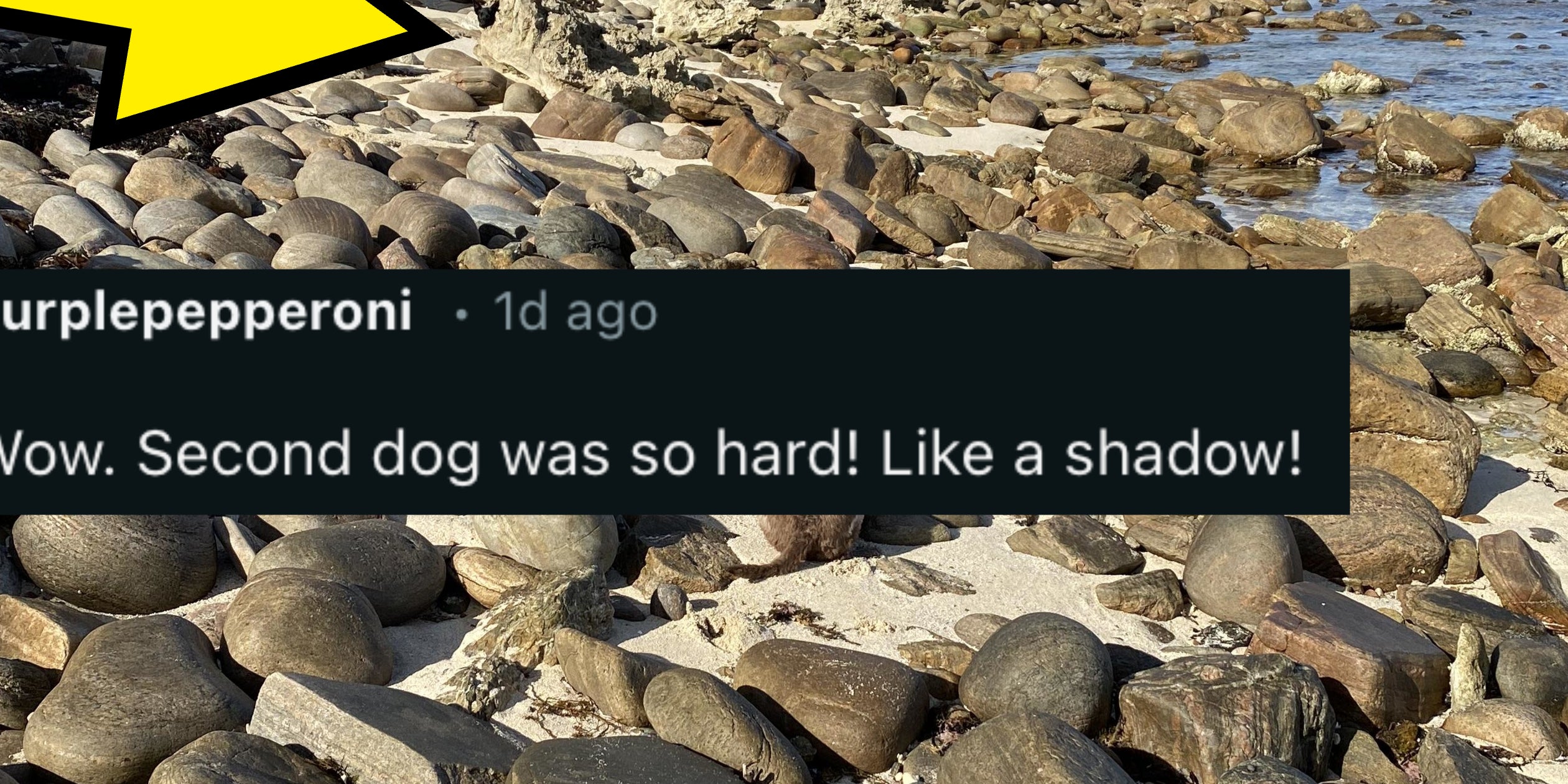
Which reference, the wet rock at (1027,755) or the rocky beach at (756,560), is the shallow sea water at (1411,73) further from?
the wet rock at (1027,755)

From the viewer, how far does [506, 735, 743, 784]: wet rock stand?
3.97 meters

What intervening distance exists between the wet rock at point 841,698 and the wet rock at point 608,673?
1.29 feet

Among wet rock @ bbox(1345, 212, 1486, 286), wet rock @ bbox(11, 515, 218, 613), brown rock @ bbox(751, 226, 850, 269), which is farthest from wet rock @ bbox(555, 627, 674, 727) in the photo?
wet rock @ bbox(1345, 212, 1486, 286)

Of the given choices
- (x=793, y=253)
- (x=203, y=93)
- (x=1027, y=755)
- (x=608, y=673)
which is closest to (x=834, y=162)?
(x=793, y=253)

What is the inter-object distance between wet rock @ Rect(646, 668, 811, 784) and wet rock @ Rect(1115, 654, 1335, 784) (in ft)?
4.10

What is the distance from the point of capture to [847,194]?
12008mm

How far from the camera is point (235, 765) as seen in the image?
3.88m

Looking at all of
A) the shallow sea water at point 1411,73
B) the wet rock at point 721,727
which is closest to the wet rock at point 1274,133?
the shallow sea water at point 1411,73

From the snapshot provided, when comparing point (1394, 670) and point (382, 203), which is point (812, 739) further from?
point (382, 203)

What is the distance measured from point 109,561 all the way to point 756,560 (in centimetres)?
261

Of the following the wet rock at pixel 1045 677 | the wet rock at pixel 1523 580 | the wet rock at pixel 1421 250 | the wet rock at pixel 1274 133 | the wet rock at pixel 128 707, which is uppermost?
the wet rock at pixel 128 707

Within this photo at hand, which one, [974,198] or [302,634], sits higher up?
[302,634]

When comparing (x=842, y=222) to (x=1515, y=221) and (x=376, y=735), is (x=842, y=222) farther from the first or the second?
(x=376, y=735)

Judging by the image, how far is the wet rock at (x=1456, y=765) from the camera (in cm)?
454
